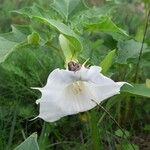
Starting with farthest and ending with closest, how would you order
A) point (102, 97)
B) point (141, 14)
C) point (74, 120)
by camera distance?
point (141, 14)
point (74, 120)
point (102, 97)

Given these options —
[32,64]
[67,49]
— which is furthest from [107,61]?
[32,64]

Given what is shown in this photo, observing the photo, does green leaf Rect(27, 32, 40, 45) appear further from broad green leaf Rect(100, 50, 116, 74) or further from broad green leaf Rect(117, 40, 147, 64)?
broad green leaf Rect(117, 40, 147, 64)

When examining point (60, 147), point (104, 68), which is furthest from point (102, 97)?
point (60, 147)

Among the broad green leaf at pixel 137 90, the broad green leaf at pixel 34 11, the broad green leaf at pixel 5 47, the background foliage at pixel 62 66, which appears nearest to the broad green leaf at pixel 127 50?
the background foliage at pixel 62 66

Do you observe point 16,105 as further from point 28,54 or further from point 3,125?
point 28,54

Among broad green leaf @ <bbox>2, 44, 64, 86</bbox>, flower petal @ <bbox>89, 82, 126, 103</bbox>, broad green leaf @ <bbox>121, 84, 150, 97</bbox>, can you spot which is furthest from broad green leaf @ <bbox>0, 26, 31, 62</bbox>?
broad green leaf @ <bbox>2, 44, 64, 86</bbox>

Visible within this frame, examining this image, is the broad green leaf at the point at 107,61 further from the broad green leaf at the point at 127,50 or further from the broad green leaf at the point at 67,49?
the broad green leaf at the point at 127,50
